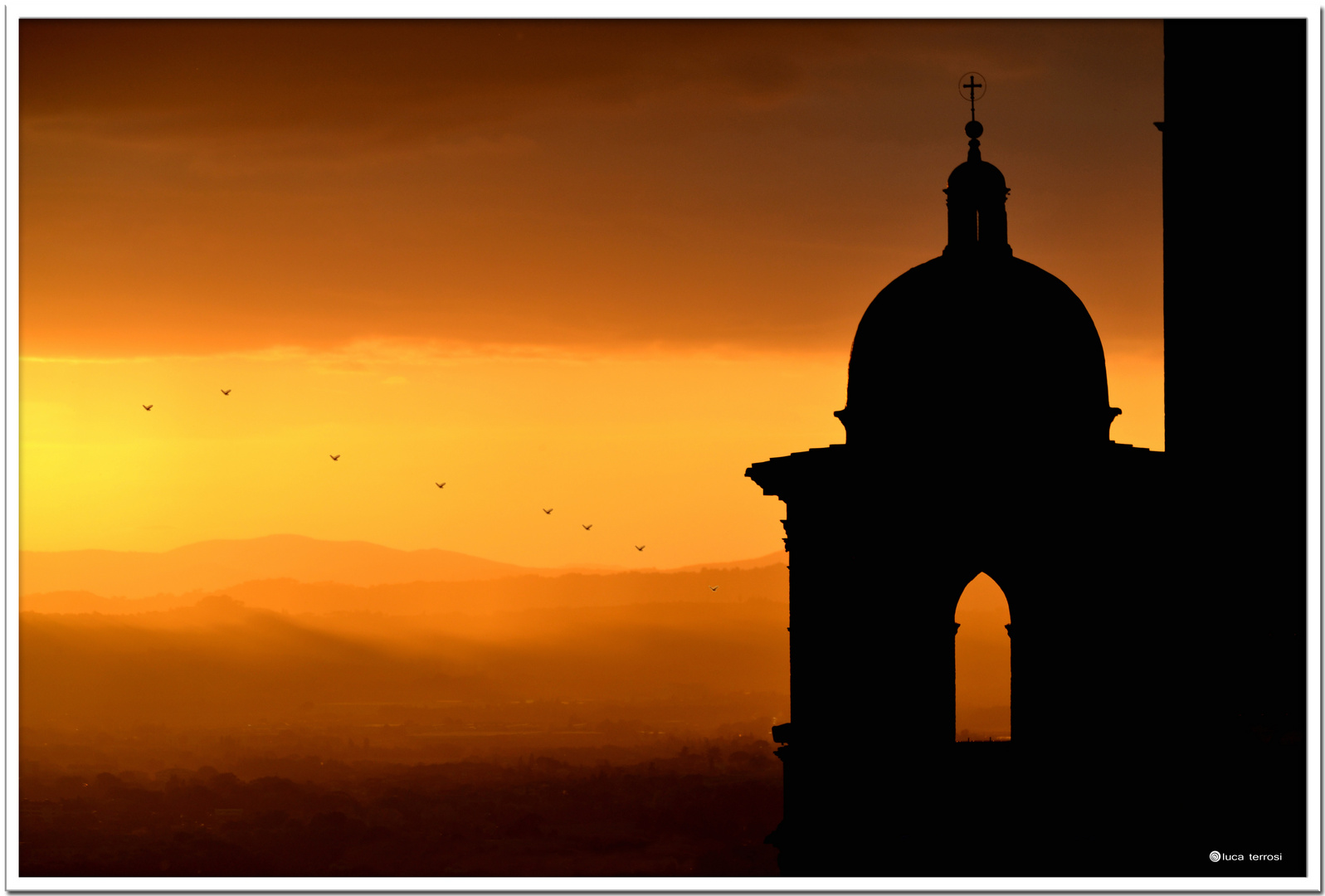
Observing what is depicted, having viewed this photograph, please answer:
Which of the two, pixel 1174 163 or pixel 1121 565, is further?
pixel 1174 163

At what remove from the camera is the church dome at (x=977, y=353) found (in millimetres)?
18703

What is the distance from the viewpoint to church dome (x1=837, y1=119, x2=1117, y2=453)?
61.4 ft

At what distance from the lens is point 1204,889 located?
55.8ft

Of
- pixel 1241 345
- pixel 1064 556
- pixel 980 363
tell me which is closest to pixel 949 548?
pixel 1064 556

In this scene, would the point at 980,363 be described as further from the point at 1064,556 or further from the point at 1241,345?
the point at 1241,345

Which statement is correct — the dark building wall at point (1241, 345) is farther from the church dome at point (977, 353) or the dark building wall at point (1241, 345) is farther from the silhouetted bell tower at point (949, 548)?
the church dome at point (977, 353)

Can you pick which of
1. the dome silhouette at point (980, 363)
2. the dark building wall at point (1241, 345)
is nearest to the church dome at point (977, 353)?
the dome silhouette at point (980, 363)

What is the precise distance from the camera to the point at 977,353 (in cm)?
1903

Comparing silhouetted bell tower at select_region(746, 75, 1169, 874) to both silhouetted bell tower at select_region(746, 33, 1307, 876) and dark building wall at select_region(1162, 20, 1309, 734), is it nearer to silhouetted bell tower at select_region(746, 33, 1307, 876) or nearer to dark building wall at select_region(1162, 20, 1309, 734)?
silhouetted bell tower at select_region(746, 33, 1307, 876)

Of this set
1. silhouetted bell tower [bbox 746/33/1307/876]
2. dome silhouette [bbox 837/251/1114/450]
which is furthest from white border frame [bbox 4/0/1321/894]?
dome silhouette [bbox 837/251/1114/450]

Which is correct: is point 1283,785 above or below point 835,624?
below
